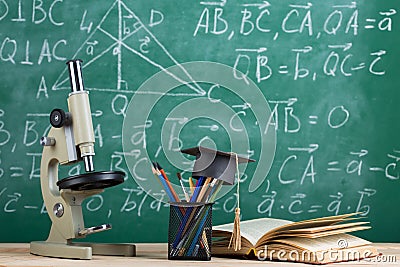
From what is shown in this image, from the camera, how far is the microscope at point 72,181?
5.68ft

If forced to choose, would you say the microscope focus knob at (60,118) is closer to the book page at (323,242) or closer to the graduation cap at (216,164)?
the graduation cap at (216,164)

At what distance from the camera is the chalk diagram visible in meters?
2.44

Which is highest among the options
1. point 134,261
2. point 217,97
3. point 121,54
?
point 121,54

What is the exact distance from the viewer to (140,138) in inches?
96.0

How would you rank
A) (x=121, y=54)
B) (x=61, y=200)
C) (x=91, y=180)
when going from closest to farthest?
1. (x=91, y=180)
2. (x=61, y=200)
3. (x=121, y=54)

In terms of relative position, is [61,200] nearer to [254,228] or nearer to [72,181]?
[72,181]

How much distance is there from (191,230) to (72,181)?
1.01 feet

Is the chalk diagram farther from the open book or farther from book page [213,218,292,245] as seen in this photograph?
the open book

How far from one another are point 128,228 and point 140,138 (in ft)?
1.00

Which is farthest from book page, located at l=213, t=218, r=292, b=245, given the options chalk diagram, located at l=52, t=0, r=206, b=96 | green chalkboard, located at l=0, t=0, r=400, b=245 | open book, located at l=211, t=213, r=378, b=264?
chalk diagram, located at l=52, t=0, r=206, b=96

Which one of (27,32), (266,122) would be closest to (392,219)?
(266,122)

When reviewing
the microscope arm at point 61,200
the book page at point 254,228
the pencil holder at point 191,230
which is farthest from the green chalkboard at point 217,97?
the pencil holder at point 191,230


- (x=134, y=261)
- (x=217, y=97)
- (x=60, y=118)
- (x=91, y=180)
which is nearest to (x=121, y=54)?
(x=217, y=97)

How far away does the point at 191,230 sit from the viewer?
1708mm
